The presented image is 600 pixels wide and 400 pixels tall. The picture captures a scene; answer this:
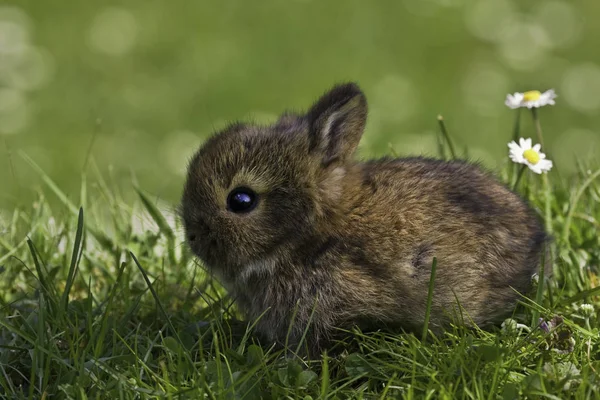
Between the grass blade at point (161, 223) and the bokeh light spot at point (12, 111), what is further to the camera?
the bokeh light spot at point (12, 111)

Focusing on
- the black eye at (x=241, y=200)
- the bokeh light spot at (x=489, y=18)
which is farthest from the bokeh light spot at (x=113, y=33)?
the black eye at (x=241, y=200)

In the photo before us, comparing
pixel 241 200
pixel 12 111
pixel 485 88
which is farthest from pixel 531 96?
pixel 12 111

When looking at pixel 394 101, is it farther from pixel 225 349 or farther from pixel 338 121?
pixel 225 349

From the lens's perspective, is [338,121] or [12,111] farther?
[12,111]

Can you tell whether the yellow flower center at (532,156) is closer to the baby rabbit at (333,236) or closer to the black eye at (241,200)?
the baby rabbit at (333,236)

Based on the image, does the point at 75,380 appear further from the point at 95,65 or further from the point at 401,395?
the point at 95,65
